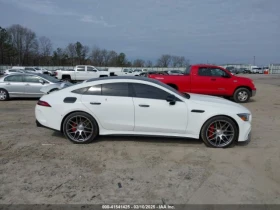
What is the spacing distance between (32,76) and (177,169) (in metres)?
10.5

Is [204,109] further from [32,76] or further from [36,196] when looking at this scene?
[32,76]

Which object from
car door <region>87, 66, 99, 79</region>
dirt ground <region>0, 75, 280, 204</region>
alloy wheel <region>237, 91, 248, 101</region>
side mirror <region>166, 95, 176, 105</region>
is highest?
car door <region>87, 66, 99, 79</region>

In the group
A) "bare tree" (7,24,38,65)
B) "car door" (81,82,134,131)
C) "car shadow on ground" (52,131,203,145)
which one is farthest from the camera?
"bare tree" (7,24,38,65)

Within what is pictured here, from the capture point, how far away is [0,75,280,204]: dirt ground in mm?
3475

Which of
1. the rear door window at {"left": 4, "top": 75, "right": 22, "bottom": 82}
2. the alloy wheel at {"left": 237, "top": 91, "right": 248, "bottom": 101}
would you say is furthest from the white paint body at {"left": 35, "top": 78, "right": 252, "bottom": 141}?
the rear door window at {"left": 4, "top": 75, "right": 22, "bottom": 82}

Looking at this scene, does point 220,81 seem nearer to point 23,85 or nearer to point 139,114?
point 139,114

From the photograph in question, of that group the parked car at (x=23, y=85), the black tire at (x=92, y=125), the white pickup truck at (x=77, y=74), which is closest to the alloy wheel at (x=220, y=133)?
the black tire at (x=92, y=125)

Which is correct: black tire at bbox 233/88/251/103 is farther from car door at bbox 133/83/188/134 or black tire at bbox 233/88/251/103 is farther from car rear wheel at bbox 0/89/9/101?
Result: car rear wheel at bbox 0/89/9/101

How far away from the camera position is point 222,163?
466 centimetres

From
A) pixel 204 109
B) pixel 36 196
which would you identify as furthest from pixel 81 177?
pixel 204 109

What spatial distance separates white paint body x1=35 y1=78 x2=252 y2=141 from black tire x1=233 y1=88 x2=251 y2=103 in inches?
295

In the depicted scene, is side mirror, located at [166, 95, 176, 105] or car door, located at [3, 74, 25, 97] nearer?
side mirror, located at [166, 95, 176, 105]

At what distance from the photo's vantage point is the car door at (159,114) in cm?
541

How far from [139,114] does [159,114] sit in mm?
428
